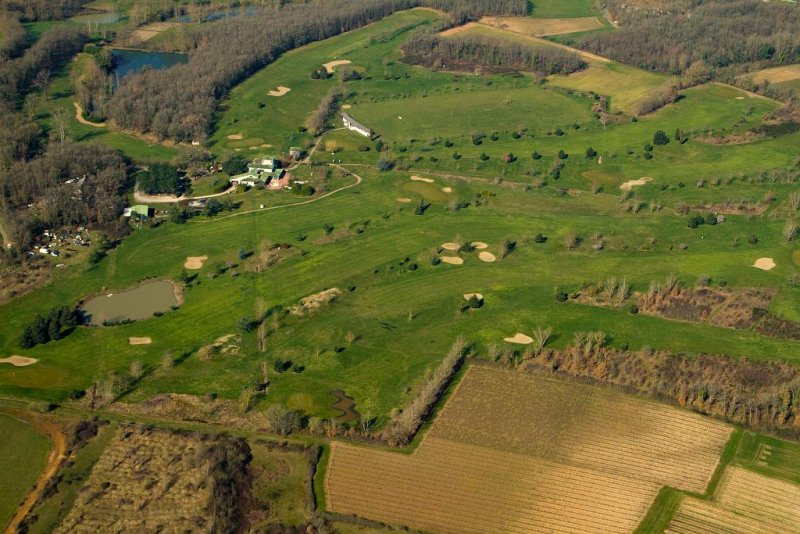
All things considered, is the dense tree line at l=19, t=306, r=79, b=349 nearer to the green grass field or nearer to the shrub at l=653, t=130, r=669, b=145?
the green grass field

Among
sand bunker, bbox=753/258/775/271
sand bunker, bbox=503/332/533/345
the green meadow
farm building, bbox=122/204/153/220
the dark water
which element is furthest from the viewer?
farm building, bbox=122/204/153/220

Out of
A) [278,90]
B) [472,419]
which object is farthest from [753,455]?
[278,90]

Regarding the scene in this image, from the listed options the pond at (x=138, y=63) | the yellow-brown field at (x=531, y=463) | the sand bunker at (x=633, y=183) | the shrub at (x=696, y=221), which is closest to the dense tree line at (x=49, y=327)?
the yellow-brown field at (x=531, y=463)

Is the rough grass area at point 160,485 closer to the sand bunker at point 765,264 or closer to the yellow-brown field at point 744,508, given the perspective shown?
the yellow-brown field at point 744,508

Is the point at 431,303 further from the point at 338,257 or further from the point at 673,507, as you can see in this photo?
the point at 673,507

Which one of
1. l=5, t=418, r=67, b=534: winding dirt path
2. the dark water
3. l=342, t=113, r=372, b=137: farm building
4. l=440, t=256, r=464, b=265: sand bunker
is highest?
l=342, t=113, r=372, b=137: farm building

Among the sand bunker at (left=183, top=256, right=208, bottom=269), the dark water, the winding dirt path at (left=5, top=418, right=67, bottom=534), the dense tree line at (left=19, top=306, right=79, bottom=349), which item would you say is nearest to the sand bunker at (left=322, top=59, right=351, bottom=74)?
the sand bunker at (left=183, top=256, right=208, bottom=269)

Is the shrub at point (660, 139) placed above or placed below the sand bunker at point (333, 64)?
below
